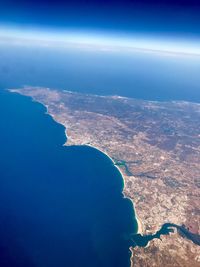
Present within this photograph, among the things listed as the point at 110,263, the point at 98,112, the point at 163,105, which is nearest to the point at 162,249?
the point at 110,263

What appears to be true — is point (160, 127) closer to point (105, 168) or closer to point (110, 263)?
point (105, 168)

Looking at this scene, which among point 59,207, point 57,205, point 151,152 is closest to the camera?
point 59,207

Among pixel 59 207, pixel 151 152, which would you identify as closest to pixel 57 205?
pixel 59 207

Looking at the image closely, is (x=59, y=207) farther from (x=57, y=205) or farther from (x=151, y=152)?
(x=151, y=152)

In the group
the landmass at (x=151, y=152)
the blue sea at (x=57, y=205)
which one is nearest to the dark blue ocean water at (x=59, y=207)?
the blue sea at (x=57, y=205)

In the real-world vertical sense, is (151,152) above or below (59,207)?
above

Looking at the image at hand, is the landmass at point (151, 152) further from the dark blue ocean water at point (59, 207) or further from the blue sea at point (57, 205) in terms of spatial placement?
the blue sea at point (57, 205)

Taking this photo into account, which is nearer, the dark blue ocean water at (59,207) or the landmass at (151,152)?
the dark blue ocean water at (59,207)
